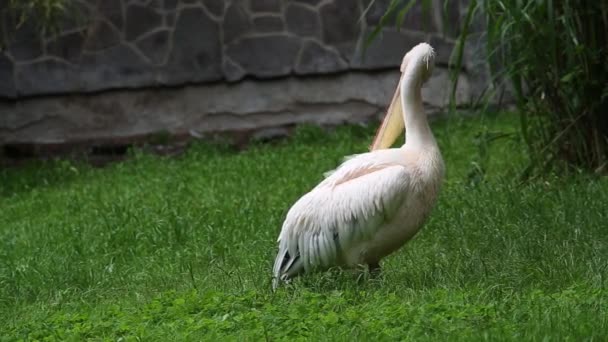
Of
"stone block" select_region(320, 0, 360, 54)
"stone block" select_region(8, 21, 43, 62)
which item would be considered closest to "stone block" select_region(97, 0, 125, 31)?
"stone block" select_region(8, 21, 43, 62)

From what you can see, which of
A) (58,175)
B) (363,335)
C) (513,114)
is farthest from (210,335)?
(513,114)

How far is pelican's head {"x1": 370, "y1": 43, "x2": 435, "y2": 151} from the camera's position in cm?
564

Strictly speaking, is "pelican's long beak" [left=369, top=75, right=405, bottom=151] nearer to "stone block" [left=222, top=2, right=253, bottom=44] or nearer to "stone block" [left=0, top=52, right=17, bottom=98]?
"stone block" [left=222, top=2, right=253, bottom=44]

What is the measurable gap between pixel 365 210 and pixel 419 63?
78 cm

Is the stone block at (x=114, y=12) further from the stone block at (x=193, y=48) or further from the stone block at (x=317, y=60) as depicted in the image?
the stone block at (x=317, y=60)

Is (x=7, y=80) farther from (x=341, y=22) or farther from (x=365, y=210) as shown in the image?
(x=365, y=210)

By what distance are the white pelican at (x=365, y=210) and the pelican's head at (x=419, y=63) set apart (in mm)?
239

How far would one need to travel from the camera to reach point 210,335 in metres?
4.54

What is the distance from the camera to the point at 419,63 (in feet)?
18.5

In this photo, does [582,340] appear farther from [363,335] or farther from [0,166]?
[0,166]

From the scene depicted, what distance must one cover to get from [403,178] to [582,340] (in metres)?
1.35

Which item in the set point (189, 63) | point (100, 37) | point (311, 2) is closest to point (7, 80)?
point (100, 37)

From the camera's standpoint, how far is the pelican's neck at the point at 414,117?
5496 mm

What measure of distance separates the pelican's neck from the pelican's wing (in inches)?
7.7
